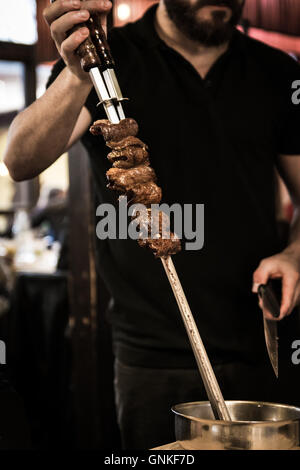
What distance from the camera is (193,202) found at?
4.50 ft

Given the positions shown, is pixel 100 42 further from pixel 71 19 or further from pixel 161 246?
pixel 161 246

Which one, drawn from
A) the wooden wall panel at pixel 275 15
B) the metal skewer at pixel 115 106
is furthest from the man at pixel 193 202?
the wooden wall panel at pixel 275 15

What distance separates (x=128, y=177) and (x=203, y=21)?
2.13ft

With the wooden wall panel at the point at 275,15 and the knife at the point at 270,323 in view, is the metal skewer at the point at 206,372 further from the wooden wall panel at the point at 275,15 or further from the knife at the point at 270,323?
the wooden wall panel at the point at 275,15

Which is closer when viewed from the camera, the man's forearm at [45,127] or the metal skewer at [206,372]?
the metal skewer at [206,372]

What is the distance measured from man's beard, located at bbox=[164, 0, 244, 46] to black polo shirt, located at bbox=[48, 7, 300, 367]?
0.06 meters

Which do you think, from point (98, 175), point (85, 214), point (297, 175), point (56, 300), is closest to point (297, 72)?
point (297, 175)

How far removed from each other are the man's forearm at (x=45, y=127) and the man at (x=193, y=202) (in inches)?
2.0

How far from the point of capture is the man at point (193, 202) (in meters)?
1.36

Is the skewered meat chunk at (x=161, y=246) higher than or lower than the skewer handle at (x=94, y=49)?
lower

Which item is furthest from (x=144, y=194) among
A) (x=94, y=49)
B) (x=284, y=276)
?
(x=284, y=276)

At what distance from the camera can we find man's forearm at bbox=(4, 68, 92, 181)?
3.66 feet
